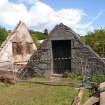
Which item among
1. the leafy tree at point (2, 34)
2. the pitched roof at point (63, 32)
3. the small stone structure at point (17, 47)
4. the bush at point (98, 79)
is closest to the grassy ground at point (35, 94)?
the bush at point (98, 79)

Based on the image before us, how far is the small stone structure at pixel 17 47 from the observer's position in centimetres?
2295

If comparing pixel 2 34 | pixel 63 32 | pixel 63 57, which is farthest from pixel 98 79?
pixel 2 34

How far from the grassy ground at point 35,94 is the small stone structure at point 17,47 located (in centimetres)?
724

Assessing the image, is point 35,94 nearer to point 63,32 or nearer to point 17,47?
point 63,32

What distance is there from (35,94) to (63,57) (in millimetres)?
6927

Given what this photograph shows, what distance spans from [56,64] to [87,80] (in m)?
5.08

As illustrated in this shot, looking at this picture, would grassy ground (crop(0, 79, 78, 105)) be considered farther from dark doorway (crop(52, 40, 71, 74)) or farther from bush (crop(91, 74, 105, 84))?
dark doorway (crop(52, 40, 71, 74))

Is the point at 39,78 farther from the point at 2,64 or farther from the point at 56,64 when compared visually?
the point at 2,64

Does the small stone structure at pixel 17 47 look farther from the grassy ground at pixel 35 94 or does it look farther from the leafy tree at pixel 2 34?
the leafy tree at pixel 2 34

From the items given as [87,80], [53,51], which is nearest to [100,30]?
[53,51]

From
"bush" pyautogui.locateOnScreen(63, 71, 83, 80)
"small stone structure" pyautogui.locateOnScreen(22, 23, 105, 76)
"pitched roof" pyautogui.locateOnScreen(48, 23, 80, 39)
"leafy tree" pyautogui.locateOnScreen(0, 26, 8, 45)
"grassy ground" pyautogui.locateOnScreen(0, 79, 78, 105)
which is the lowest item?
Answer: "grassy ground" pyautogui.locateOnScreen(0, 79, 78, 105)

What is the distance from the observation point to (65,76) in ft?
59.5

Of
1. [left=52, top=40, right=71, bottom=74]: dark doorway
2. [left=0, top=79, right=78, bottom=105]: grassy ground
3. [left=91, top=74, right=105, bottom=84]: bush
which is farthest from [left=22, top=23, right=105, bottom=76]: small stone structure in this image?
[left=0, top=79, right=78, bottom=105]: grassy ground

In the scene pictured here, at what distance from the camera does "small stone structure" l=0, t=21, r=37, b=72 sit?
2295 centimetres
